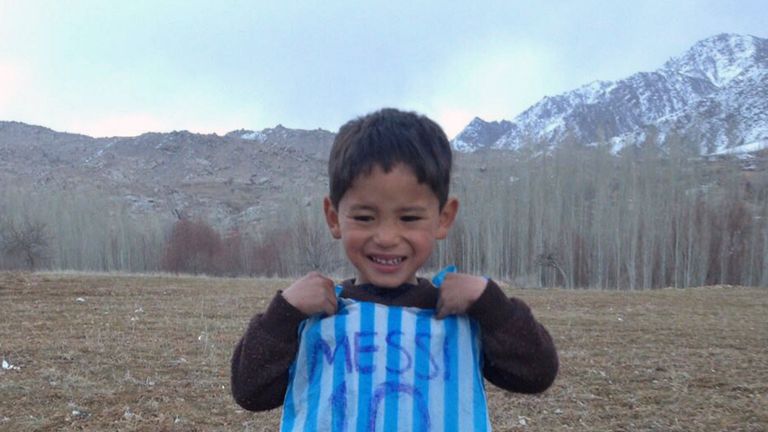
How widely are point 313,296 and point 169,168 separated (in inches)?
2803

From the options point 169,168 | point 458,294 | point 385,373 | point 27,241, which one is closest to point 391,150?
point 458,294

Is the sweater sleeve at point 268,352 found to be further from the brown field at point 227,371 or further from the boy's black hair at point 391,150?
the brown field at point 227,371

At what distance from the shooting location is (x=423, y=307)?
1247 millimetres

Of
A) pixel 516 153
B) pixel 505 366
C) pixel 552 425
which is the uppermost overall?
pixel 516 153

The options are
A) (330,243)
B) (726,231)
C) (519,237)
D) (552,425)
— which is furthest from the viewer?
(330,243)

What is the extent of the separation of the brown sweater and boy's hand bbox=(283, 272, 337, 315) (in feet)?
0.05

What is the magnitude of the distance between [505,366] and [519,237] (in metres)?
24.7

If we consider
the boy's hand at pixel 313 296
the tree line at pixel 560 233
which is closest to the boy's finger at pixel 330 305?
the boy's hand at pixel 313 296

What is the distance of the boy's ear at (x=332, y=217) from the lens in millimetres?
1308

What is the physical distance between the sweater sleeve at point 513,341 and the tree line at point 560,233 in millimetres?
17869

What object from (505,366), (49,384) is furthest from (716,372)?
(49,384)

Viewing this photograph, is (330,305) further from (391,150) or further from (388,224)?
(391,150)

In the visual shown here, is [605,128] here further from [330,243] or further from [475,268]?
[330,243]

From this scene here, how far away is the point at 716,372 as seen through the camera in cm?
548
